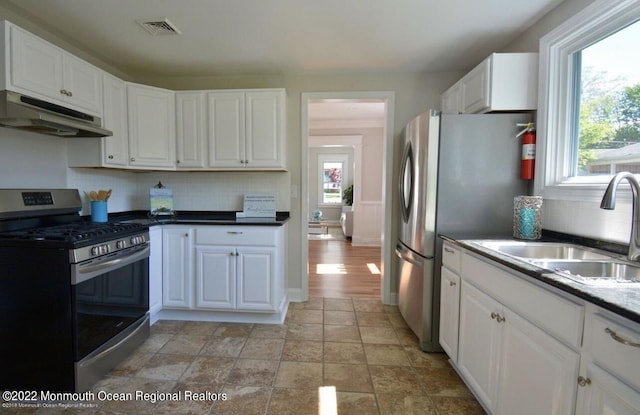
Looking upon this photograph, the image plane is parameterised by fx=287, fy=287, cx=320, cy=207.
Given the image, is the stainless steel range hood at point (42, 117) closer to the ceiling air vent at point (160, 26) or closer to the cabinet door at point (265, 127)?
the ceiling air vent at point (160, 26)

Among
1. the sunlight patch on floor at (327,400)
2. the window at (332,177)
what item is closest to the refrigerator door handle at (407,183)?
the sunlight patch on floor at (327,400)

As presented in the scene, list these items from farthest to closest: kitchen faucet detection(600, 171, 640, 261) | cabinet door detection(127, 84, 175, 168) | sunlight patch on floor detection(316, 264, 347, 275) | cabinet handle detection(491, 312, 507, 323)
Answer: sunlight patch on floor detection(316, 264, 347, 275), cabinet door detection(127, 84, 175, 168), cabinet handle detection(491, 312, 507, 323), kitchen faucet detection(600, 171, 640, 261)

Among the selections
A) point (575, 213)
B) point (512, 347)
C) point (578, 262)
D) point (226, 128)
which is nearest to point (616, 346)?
point (512, 347)

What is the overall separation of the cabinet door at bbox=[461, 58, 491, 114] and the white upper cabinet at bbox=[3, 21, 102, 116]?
2.99 meters

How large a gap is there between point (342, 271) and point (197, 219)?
7.50 feet

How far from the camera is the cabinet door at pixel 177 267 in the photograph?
2.56 m

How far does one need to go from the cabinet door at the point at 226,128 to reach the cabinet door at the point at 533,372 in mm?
2451

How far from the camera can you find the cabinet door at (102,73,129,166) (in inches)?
95.0

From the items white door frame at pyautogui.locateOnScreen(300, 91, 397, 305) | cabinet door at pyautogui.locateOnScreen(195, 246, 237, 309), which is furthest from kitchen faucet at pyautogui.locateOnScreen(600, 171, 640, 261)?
cabinet door at pyautogui.locateOnScreen(195, 246, 237, 309)

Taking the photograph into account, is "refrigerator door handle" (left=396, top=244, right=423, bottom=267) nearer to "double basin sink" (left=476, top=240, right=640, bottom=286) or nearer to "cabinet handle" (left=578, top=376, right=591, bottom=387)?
"double basin sink" (left=476, top=240, right=640, bottom=286)

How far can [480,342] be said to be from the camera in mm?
1525

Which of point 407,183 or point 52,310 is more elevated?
point 407,183

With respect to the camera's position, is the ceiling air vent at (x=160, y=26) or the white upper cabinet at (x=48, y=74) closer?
the white upper cabinet at (x=48, y=74)

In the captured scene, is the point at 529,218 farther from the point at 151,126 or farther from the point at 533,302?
the point at 151,126
